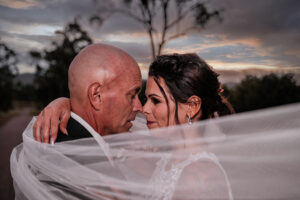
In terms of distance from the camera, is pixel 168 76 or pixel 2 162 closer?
pixel 168 76

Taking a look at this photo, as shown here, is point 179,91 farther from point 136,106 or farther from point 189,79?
point 136,106

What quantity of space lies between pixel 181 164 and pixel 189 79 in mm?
718

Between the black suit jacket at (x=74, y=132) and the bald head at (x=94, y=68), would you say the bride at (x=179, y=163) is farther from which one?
the bald head at (x=94, y=68)

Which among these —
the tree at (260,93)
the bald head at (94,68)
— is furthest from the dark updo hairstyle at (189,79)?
the tree at (260,93)

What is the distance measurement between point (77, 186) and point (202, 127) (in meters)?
0.92

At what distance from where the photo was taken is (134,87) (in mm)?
1890

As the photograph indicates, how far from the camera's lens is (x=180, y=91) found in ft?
6.47

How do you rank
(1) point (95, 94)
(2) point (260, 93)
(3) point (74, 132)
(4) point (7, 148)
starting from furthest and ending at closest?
(4) point (7, 148)
(2) point (260, 93)
(1) point (95, 94)
(3) point (74, 132)

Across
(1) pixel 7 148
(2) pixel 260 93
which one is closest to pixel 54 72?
(1) pixel 7 148

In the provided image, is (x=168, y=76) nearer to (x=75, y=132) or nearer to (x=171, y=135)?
(x=171, y=135)

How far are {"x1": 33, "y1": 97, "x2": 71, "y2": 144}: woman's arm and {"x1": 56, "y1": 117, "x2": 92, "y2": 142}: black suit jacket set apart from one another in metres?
0.03

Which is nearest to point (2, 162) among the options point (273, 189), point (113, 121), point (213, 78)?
point (113, 121)

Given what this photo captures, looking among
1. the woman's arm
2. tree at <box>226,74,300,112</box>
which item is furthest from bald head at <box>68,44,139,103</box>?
tree at <box>226,74,300,112</box>

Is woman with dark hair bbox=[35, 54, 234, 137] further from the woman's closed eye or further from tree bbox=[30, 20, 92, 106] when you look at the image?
tree bbox=[30, 20, 92, 106]
